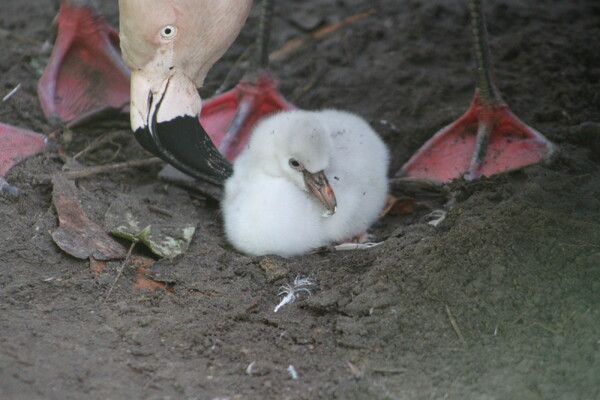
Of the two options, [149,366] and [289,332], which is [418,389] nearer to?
[289,332]

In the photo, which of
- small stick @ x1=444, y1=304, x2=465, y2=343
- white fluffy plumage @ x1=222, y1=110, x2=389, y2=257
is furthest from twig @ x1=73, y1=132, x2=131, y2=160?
small stick @ x1=444, y1=304, x2=465, y2=343

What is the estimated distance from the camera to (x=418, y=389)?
7.13 feet

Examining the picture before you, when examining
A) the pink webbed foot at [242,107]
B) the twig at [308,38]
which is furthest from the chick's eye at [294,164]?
the twig at [308,38]

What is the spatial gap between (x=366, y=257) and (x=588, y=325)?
88 centimetres

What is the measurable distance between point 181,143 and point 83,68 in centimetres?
115

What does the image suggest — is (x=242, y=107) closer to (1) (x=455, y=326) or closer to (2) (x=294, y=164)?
(2) (x=294, y=164)

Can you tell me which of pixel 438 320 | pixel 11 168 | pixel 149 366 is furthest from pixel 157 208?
pixel 438 320

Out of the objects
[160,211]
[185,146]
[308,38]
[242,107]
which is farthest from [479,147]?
[308,38]

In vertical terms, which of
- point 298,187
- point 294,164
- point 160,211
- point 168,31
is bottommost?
point 160,211

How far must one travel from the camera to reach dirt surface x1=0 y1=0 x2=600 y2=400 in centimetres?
221

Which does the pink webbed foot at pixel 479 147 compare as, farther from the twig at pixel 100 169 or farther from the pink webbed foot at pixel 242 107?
the twig at pixel 100 169

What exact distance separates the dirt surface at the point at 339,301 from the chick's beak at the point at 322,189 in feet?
0.77

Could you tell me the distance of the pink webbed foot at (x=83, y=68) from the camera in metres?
3.96

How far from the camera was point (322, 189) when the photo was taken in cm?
321
